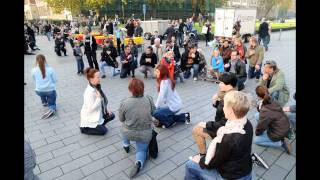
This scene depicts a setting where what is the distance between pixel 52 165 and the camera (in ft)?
14.8

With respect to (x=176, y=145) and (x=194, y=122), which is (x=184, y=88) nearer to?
(x=194, y=122)

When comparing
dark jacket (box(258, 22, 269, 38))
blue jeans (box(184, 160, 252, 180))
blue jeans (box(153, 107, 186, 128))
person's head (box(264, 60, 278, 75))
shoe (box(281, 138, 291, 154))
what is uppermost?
dark jacket (box(258, 22, 269, 38))

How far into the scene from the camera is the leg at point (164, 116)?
18.6 feet

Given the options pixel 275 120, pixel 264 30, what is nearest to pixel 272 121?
pixel 275 120

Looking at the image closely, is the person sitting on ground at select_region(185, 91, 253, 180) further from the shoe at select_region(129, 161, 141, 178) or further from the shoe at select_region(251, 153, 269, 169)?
the shoe at select_region(129, 161, 141, 178)

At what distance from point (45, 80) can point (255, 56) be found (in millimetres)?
7405

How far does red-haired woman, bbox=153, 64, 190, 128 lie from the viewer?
5562 mm

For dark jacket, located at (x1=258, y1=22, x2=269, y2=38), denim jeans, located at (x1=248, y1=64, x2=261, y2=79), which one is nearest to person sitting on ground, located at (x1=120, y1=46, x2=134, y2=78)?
denim jeans, located at (x1=248, y1=64, x2=261, y2=79)

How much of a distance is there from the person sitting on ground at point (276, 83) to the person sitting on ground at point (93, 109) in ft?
12.8

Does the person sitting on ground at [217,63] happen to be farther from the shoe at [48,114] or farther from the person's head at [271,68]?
the shoe at [48,114]

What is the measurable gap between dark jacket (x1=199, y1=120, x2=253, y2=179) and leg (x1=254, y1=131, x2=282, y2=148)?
2146 millimetres

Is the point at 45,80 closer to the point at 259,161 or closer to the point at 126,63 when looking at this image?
the point at 126,63

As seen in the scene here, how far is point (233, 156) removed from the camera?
278 cm
